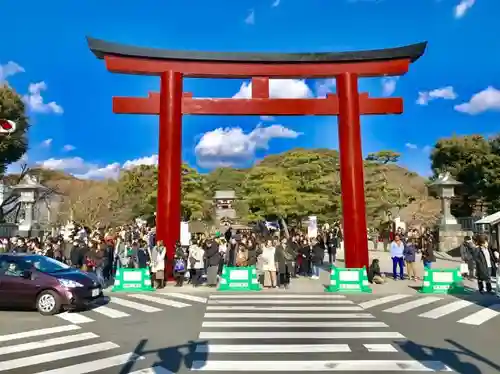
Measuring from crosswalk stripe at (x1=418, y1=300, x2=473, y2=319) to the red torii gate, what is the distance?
427 centimetres

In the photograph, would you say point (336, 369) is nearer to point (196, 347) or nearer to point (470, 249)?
point (196, 347)

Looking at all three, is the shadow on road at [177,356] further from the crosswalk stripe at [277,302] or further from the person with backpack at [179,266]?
the person with backpack at [179,266]

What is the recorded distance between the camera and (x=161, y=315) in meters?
10.3

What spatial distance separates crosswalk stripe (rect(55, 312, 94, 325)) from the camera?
959cm

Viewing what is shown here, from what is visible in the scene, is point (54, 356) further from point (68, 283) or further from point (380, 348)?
point (380, 348)

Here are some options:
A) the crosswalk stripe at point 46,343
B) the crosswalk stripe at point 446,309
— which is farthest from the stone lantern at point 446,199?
the crosswalk stripe at point 46,343

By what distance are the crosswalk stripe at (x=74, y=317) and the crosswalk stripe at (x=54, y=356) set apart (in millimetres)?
2352

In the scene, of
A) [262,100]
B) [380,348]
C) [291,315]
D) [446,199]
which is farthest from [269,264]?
[446,199]

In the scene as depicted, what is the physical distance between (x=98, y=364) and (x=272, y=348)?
2599 millimetres

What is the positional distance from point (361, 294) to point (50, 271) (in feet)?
28.6

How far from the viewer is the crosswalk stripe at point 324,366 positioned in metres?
6.04

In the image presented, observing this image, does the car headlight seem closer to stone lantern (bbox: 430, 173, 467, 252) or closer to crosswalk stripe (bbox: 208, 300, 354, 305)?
crosswalk stripe (bbox: 208, 300, 354, 305)

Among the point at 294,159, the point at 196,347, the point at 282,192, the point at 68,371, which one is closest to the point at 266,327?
the point at 196,347

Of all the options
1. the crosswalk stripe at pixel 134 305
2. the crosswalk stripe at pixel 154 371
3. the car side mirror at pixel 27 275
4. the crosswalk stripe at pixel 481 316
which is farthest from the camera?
the crosswalk stripe at pixel 134 305
